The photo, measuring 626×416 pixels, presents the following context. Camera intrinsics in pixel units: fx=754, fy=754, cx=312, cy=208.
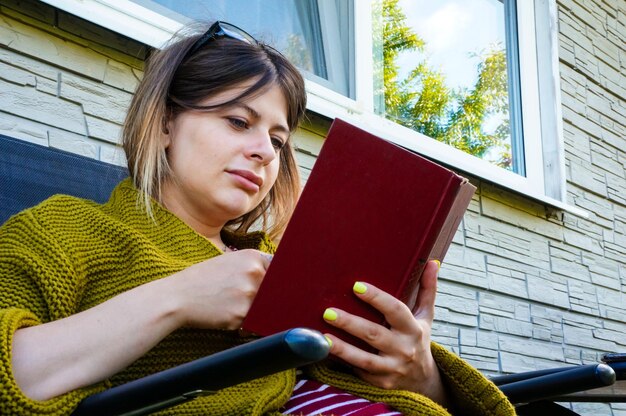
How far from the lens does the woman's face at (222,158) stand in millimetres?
1437

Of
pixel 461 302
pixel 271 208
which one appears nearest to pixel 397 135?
pixel 461 302

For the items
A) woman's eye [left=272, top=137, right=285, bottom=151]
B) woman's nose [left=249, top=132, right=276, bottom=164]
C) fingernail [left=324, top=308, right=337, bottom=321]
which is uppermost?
woman's eye [left=272, top=137, right=285, bottom=151]

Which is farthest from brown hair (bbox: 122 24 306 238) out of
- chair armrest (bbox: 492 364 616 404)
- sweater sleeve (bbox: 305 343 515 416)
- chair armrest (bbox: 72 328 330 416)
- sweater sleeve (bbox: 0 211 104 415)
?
chair armrest (bbox: 492 364 616 404)

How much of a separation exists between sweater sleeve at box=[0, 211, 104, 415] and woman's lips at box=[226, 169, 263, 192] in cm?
38

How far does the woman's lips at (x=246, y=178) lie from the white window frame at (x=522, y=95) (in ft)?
2.58

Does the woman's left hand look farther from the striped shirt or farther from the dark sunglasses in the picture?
the dark sunglasses

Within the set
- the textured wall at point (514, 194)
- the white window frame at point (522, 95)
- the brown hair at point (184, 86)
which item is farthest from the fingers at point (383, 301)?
the white window frame at point (522, 95)

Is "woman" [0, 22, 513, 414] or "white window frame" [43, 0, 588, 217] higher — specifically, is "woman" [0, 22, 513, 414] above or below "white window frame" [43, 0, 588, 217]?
below

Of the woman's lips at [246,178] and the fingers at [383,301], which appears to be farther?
the woman's lips at [246,178]

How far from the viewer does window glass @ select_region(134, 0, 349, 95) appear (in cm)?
250

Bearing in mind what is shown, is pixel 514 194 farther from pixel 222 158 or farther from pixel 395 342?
pixel 395 342

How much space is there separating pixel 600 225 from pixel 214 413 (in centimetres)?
320

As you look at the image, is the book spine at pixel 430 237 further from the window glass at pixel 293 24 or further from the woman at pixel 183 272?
the window glass at pixel 293 24

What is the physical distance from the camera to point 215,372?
2.55 feet
